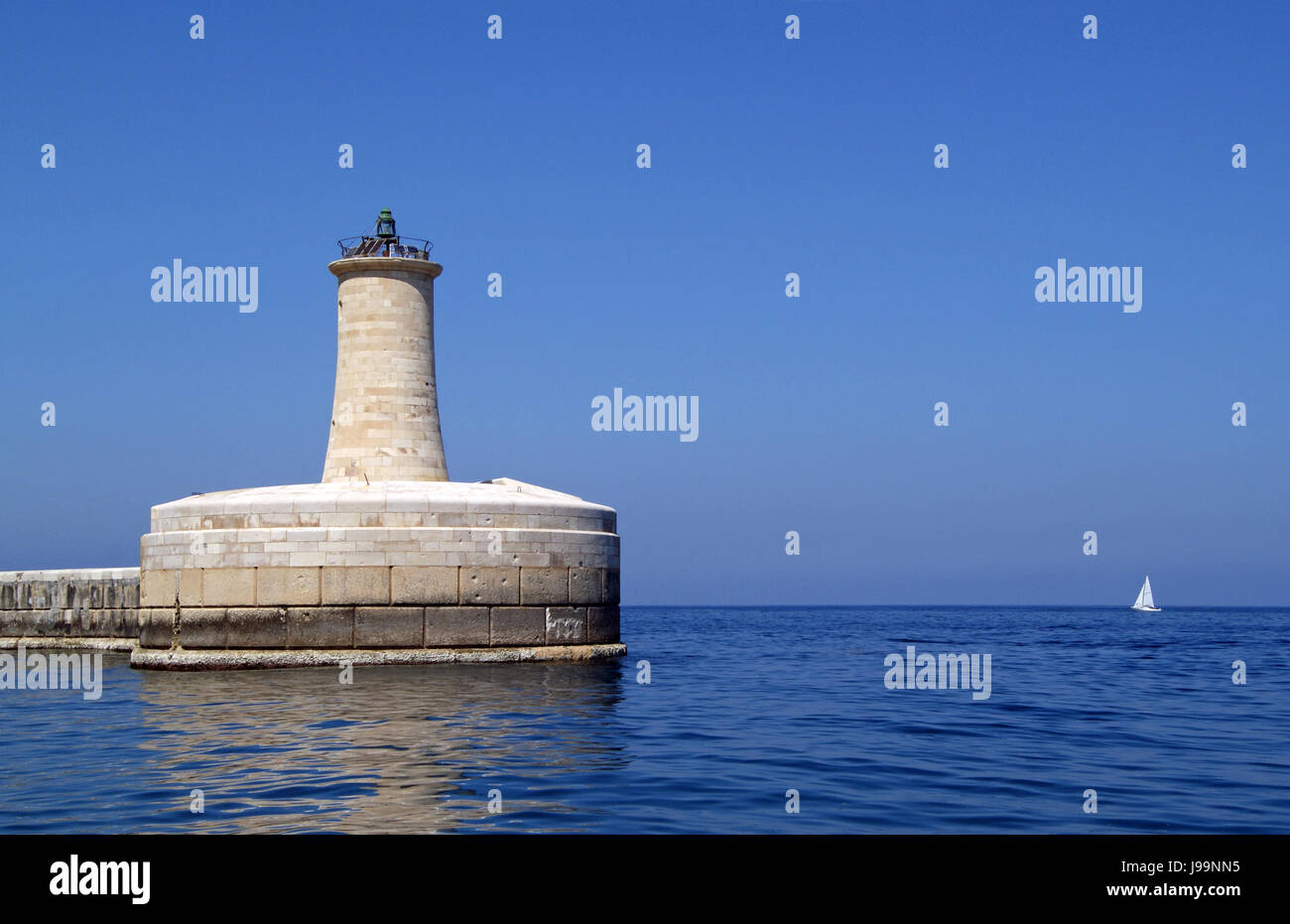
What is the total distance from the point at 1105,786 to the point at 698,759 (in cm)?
329

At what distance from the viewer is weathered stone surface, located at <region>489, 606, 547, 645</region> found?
18.5 m

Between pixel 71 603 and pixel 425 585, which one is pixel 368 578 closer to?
pixel 425 585

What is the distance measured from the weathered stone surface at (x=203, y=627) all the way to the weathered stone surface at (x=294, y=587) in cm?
88

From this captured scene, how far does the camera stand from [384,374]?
2277 cm

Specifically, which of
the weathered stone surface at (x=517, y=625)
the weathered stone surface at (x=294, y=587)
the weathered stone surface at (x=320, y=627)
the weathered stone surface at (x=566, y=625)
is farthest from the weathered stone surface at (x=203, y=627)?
the weathered stone surface at (x=566, y=625)

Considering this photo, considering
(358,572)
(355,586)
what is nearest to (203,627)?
(355,586)

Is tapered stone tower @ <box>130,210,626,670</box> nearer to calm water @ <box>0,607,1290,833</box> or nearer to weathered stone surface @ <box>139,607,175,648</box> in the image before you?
weathered stone surface @ <box>139,607,175,648</box>

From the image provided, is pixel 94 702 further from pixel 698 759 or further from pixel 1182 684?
pixel 1182 684

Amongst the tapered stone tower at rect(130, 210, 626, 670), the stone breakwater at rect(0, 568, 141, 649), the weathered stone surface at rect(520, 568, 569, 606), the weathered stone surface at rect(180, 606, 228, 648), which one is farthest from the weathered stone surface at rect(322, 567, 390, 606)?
the stone breakwater at rect(0, 568, 141, 649)

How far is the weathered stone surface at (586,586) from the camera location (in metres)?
19.3

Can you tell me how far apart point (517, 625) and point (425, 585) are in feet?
5.10

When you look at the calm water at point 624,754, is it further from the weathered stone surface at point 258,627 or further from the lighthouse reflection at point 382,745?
the weathered stone surface at point 258,627

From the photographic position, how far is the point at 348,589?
1800cm
